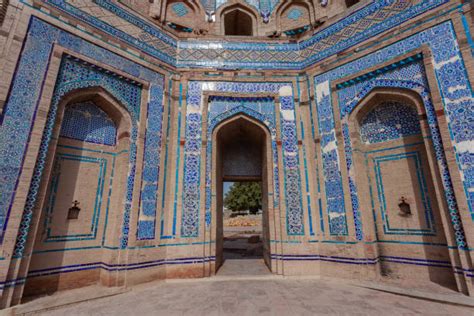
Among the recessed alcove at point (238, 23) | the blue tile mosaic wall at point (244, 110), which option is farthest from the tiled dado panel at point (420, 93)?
the recessed alcove at point (238, 23)

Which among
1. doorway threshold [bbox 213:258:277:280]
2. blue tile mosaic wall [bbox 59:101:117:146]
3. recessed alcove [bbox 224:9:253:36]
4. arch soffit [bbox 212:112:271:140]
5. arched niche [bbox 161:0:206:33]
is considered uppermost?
recessed alcove [bbox 224:9:253:36]

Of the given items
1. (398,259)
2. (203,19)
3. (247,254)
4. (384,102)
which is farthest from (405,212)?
(203,19)

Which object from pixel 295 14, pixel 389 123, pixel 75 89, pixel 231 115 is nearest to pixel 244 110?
pixel 231 115

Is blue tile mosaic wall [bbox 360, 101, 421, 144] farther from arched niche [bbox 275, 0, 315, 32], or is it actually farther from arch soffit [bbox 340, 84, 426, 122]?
arched niche [bbox 275, 0, 315, 32]

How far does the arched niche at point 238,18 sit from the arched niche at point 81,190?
501 cm

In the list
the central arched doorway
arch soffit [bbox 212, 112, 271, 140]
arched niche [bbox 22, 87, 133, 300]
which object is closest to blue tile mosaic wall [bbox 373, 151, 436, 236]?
the central arched doorway

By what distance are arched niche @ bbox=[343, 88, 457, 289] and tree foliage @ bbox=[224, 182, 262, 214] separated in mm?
24076

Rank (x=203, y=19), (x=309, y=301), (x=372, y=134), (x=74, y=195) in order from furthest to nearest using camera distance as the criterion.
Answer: (x=203, y=19)
(x=372, y=134)
(x=74, y=195)
(x=309, y=301)

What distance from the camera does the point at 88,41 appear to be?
5172 millimetres

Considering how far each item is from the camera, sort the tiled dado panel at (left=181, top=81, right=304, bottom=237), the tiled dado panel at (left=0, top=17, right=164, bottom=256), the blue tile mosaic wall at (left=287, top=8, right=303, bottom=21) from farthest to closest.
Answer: the blue tile mosaic wall at (left=287, top=8, right=303, bottom=21)
the tiled dado panel at (left=181, top=81, right=304, bottom=237)
the tiled dado panel at (left=0, top=17, right=164, bottom=256)

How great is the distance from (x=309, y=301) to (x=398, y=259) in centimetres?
255

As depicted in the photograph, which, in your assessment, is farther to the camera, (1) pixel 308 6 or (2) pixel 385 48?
(1) pixel 308 6

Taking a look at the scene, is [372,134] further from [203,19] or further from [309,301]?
[203,19]

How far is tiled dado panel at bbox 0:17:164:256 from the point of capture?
386 centimetres
